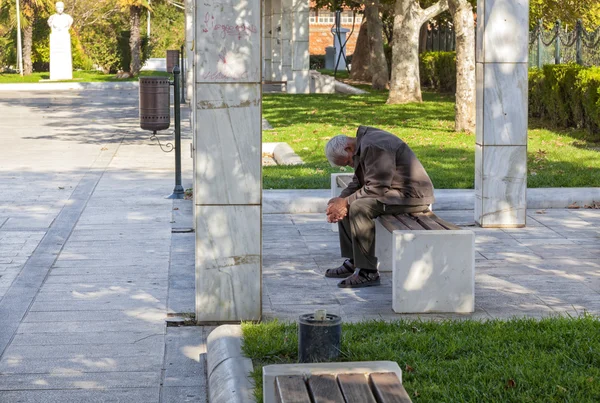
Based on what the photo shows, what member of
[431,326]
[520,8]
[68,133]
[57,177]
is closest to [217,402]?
[431,326]

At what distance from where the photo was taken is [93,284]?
7.66 m

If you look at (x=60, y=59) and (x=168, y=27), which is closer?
(x=60, y=59)

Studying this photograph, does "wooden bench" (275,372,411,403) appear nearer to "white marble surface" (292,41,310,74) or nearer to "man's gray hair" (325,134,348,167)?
"man's gray hair" (325,134,348,167)

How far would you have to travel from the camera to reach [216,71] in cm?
640

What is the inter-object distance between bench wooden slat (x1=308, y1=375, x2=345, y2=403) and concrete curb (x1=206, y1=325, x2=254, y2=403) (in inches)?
26.8

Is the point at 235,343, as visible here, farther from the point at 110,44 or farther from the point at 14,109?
the point at 110,44

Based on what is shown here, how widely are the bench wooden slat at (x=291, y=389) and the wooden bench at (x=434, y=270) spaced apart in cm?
250

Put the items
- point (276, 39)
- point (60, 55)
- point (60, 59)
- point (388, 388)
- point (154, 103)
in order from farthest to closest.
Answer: point (60, 55)
point (60, 59)
point (276, 39)
point (154, 103)
point (388, 388)

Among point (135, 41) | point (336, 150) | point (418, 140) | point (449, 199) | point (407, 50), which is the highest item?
point (135, 41)

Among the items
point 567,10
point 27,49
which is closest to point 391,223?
point 567,10

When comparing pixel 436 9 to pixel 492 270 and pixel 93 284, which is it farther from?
pixel 93 284

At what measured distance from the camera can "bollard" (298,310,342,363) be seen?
4988mm

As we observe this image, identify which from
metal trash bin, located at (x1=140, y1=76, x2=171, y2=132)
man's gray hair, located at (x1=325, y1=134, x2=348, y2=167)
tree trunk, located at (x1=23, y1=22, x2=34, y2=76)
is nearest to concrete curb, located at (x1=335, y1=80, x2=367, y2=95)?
tree trunk, located at (x1=23, y1=22, x2=34, y2=76)

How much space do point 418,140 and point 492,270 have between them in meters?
9.24
